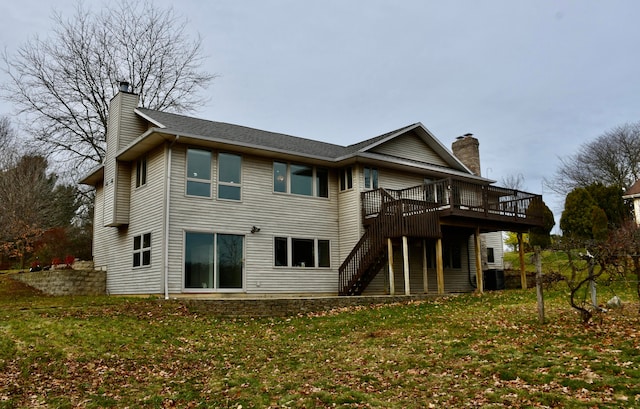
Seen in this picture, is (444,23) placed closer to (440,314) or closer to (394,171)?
(394,171)

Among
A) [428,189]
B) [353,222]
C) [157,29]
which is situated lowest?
[353,222]

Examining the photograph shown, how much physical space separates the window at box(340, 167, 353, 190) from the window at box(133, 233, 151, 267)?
708 cm

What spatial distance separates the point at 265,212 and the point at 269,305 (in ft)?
13.7

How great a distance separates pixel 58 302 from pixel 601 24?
59.9 feet

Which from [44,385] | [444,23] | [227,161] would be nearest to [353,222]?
[227,161]

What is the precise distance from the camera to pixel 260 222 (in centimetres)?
1728

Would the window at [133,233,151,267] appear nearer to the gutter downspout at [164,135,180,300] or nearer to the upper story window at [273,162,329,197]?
the gutter downspout at [164,135,180,300]

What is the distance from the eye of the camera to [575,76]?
24.3m

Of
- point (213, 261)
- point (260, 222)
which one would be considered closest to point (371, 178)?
point (260, 222)

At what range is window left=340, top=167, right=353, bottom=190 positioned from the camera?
761 inches

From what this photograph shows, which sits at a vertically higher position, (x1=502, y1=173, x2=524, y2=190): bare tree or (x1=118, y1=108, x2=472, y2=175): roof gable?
(x1=502, y1=173, x2=524, y2=190): bare tree

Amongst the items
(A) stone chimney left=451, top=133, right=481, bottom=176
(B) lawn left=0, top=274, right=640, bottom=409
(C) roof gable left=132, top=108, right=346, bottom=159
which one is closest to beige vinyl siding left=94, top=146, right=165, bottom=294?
(C) roof gable left=132, top=108, right=346, bottom=159

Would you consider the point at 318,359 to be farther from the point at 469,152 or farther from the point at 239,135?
the point at 469,152

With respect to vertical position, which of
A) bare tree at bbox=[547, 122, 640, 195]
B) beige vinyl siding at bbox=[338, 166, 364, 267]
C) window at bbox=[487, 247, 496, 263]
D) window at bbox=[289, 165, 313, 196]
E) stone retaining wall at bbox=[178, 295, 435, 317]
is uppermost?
bare tree at bbox=[547, 122, 640, 195]
